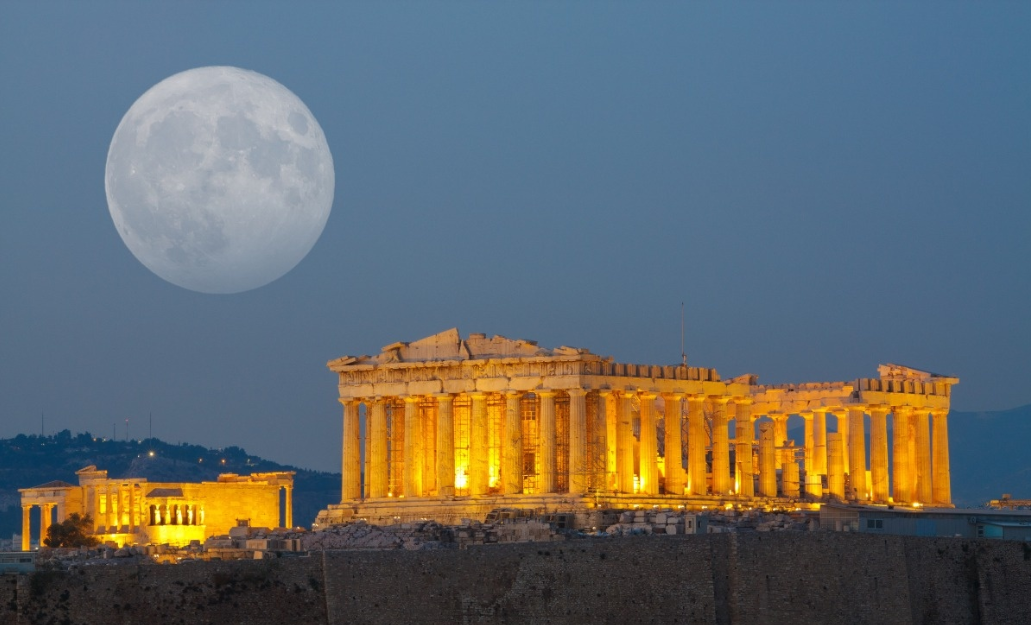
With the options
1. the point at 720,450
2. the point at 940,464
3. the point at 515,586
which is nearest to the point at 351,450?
the point at 720,450

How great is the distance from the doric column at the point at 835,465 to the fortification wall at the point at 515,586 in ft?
88.8

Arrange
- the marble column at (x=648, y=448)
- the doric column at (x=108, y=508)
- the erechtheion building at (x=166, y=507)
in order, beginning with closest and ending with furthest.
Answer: the marble column at (x=648, y=448)
the erechtheion building at (x=166, y=507)
the doric column at (x=108, y=508)

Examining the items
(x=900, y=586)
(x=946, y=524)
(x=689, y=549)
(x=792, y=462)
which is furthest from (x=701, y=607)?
(x=792, y=462)

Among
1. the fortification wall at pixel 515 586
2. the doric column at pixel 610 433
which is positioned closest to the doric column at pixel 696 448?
the doric column at pixel 610 433

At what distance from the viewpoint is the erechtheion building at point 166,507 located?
4988 inches

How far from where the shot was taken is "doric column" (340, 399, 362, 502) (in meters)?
116

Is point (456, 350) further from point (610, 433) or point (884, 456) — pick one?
point (884, 456)

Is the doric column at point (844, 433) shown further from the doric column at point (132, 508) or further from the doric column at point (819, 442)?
the doric column at point (132, 508)

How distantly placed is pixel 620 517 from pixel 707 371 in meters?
17.5

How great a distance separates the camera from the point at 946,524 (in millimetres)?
96562

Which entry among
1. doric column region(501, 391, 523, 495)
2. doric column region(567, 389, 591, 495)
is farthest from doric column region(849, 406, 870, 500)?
doric column region(501, 391, 523, 495)

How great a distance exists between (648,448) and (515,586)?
26.9 meters

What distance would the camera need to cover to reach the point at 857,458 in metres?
118

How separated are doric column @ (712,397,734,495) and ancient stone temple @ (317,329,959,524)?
8cm
